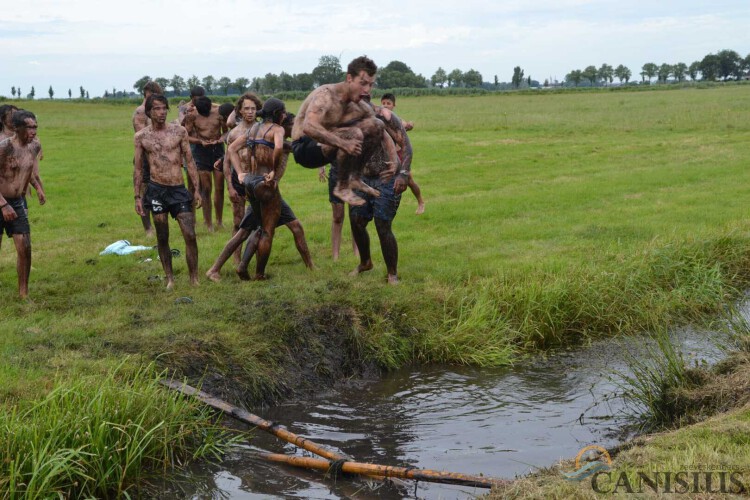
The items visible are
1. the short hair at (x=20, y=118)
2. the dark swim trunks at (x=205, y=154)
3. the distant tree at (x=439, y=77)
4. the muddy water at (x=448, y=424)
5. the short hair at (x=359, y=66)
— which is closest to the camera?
the muddy water at (x=448, y=424)

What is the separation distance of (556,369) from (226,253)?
4071 mm

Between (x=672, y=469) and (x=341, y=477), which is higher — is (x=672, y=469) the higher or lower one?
the higher one

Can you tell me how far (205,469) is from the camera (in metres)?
6.03

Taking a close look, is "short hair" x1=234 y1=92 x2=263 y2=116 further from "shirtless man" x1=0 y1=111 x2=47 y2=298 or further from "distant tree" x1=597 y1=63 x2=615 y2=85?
"distant tree" x1=597 y1=63 x2=615 y2=85

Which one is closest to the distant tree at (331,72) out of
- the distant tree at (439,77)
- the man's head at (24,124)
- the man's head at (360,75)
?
the man's head at (360,75)

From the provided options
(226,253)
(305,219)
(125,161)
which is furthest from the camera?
(125,161)

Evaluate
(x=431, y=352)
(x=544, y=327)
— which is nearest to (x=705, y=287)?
(x=544, y=327)

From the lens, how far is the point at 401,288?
30.9ft

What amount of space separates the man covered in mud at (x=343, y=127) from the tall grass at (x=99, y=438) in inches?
124

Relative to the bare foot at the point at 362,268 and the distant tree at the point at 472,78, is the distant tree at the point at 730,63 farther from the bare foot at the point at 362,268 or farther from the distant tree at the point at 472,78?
the bare foot at the point at 362,268

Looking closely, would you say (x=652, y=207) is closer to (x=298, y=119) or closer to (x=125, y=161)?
(x=298, y=119)

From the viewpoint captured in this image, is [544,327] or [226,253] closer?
[544,327]

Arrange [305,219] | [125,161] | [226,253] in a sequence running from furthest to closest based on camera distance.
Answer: [125,161], [305,219], [226,253]

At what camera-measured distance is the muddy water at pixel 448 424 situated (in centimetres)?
584
